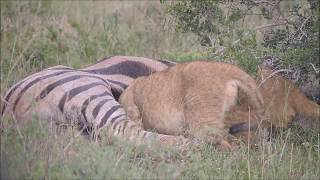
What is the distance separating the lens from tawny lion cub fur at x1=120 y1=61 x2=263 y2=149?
527 cm

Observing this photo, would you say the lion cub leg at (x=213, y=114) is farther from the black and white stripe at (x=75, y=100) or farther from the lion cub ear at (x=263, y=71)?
the lion cub ear at (x=263, y=71)

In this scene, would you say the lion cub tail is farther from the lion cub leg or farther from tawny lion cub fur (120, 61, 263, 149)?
the lion cub leg

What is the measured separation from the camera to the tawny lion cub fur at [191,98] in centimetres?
527

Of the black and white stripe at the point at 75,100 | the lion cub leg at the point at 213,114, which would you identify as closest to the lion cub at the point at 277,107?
the lion cub leg at the point at 213,114

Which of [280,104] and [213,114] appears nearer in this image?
[213,114]

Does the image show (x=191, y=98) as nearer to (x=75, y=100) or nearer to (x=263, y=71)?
(x=263, y=71)

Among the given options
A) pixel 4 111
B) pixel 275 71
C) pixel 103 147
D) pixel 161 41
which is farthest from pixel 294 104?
pixel 161 41

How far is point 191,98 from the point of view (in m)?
5.43

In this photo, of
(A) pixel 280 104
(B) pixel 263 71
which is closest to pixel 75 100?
(B) pixel 263 71

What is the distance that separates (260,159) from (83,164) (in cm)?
137

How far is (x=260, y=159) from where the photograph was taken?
5.00m

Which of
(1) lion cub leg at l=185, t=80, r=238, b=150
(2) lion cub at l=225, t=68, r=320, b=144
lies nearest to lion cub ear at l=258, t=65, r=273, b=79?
(2) lion cub at l=225, t=68, r=320, b=144

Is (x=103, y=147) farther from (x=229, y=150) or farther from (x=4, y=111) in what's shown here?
(x=4, y=111)

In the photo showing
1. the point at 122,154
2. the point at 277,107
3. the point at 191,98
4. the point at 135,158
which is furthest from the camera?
the point at 277,107
